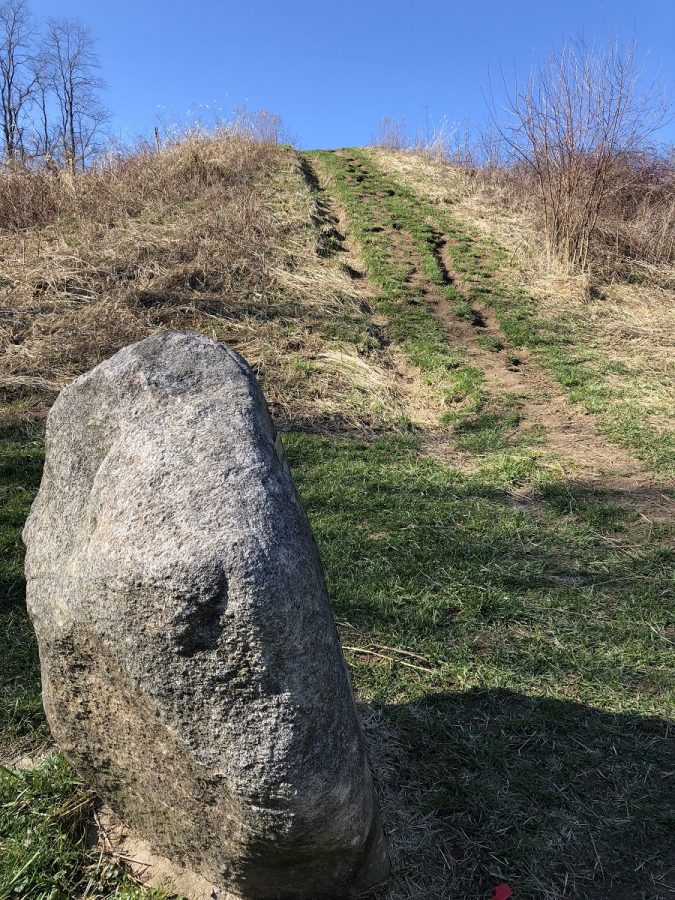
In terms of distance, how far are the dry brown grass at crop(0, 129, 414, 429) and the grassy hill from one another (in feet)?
0.16

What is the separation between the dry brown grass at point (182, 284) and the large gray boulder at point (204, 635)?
512cm

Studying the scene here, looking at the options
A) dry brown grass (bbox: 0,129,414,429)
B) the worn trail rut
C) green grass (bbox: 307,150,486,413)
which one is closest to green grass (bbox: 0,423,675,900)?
the worn trail rut

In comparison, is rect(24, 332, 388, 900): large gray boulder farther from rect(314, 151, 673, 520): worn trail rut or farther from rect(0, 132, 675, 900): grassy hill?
rect(314, 151, 673, 520): worn trail rut

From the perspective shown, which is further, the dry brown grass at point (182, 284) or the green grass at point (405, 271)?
the green grass at point (405, 271)

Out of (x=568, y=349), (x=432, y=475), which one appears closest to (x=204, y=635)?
(x=432, y=475)

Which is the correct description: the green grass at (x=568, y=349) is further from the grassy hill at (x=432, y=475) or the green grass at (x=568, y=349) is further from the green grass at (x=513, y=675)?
the green grass at (x=513, y=675)

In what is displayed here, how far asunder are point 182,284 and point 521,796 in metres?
8.51

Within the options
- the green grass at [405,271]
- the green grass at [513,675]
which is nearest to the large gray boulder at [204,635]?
the green grass at [513,675]

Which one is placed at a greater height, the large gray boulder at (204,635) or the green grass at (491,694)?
the large gray boulder at (204,635)

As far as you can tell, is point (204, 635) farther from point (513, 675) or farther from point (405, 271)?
point (405, 271)

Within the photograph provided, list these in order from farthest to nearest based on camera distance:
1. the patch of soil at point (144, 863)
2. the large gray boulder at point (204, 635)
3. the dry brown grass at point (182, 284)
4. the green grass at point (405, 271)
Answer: the green grass at point (405, 271)
the dry brown grass at point (182, 284)
the patch of soil at point (144, 863)
the large gray boulder at point (204, 635)

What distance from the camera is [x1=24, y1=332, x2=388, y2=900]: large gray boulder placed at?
165 centimetres

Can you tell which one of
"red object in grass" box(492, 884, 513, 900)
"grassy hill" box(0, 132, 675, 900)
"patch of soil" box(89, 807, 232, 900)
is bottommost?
"red object in grass" box(492, 884, 513, 900)

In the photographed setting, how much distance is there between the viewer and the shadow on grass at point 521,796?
2332 millimetres
